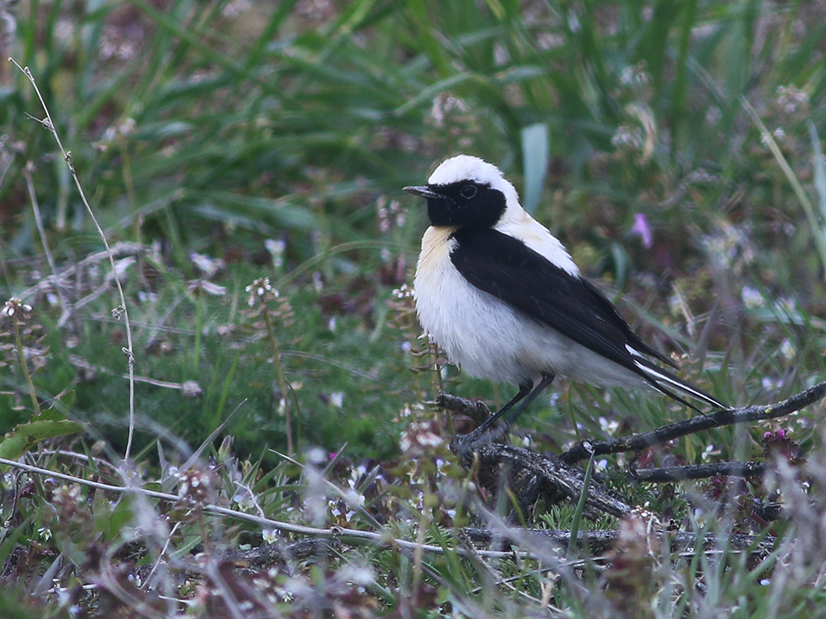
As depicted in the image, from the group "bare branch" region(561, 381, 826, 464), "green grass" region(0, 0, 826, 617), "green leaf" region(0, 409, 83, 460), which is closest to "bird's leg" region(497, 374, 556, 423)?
"green grass" region(0, 0, 826, 617)

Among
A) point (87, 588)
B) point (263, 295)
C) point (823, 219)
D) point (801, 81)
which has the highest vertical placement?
point (801, 81)

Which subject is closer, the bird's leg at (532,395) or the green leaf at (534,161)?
the bird's leg at (532,395)

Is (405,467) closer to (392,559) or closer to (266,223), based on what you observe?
(392,559)

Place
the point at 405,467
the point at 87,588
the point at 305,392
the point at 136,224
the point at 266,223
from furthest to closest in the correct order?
the point at 266,223, the point at 136,224, the point at 305,392, the point at 87,588, the point at 405,467

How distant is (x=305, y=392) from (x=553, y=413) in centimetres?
110

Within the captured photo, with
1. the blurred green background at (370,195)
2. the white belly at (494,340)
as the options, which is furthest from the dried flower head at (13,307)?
the white belly at (494,340)

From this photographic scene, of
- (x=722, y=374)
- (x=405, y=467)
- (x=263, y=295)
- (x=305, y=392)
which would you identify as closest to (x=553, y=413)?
(x=722, y=374)

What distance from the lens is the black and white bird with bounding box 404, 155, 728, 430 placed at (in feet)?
12.5

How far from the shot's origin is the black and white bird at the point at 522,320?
3.82 meters

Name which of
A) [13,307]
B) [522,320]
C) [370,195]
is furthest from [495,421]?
[370,195]

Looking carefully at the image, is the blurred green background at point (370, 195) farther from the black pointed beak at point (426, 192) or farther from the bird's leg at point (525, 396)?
the black pointed beak at point (426, 192)

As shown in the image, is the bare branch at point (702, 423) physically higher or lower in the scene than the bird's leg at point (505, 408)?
higher

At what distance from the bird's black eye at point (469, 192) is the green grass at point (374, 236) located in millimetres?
660

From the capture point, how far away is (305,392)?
4270 millimetres
